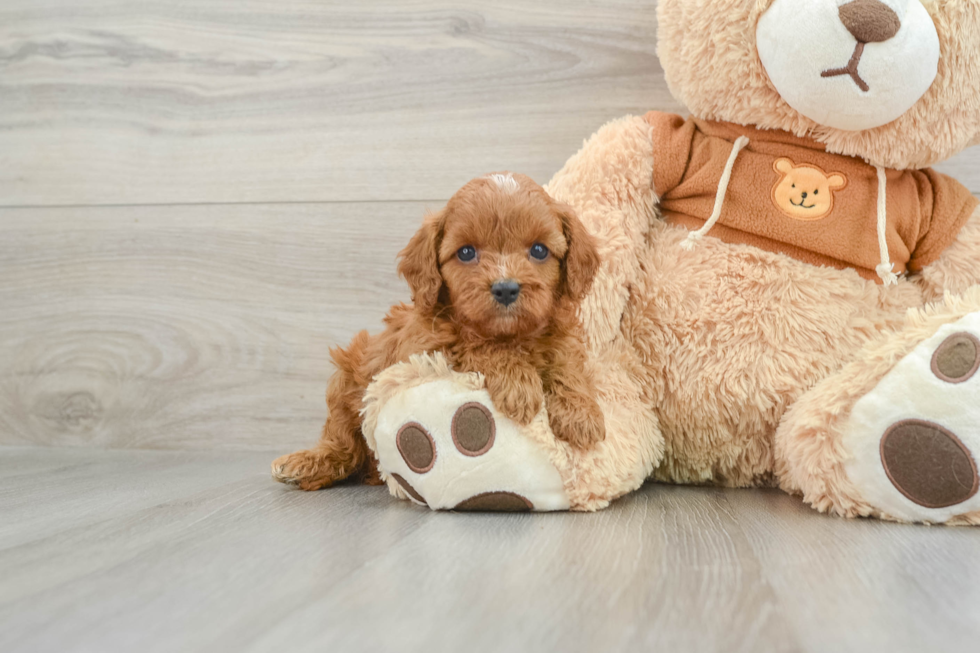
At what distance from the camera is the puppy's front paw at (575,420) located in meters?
0.91

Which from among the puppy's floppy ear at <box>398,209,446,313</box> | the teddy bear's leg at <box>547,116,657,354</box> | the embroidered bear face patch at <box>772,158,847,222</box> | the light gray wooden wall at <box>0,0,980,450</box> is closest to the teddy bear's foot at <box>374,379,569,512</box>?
the puppy's floppy ear at <box>398,209,446,313</box>

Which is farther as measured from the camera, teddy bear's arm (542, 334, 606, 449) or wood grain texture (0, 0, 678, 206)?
wood grain texture (0, 0, 678, 206)

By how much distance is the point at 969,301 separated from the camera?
88cm

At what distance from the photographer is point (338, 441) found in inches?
44.3

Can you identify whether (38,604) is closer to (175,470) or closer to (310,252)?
(175,470)

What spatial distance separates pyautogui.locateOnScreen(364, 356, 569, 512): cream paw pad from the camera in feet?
2.91

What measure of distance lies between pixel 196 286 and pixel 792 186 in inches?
43.5

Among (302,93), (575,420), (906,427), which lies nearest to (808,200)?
(906,427)

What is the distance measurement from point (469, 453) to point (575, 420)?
135 millimetres

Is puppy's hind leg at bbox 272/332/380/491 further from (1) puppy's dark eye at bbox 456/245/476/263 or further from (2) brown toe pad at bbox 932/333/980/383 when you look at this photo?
(2) brown toe pad at bbox 932/333/980/383

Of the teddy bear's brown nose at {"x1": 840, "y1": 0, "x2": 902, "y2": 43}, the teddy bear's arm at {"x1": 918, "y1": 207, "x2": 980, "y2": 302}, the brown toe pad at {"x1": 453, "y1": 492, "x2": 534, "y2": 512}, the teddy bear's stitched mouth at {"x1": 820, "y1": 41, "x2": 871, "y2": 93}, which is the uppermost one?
the teddy bear's brown nose at {"x1": 840, "y1": 0, "x2": 902, "y2": 43}

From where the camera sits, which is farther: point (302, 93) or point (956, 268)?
point (302, 93)

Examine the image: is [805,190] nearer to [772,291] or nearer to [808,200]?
[808,200]

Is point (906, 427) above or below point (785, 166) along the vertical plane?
below
